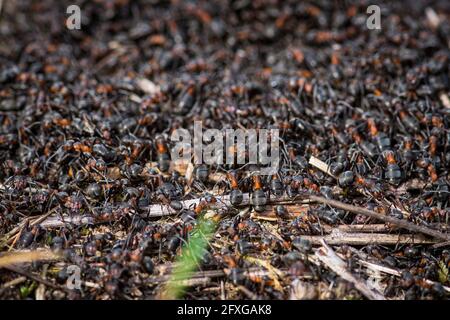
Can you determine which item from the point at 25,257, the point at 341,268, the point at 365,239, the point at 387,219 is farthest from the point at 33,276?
the point at 387,219

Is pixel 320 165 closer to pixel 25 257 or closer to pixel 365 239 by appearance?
pixel 365 239

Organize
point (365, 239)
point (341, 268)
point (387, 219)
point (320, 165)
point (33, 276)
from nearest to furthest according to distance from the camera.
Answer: point (33, 276) → point (341, 268) → point (387, 219) → point (365, 239) → point (320, 165)

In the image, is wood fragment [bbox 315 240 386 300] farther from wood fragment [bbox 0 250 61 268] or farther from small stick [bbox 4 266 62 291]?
wood fragment [bbox 0 250 61 268]

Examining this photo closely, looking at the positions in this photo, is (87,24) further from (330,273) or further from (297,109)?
(330,273)

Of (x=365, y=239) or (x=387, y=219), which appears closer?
(x=387, y=219)

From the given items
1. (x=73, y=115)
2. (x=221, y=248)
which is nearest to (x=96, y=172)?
(x=73, y=115)

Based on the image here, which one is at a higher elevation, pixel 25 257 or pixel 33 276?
pixel 25 257

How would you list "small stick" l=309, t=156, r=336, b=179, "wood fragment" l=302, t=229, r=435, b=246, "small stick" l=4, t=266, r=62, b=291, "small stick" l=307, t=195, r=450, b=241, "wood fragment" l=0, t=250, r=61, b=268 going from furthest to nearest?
1. "small stick" l=309, t=156, r=336, b=179
2. "wood fragment" l=302, t=229, r=435, b=246
3. "small stick" l=307, t=195, r=450, b=241
4. "wood fragment" l=0, t=250, r=61, b=268
5. "small stick" l=4, t=266, r=62, b=291

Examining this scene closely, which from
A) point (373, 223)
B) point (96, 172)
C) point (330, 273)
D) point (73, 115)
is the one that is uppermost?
point (73, 115)

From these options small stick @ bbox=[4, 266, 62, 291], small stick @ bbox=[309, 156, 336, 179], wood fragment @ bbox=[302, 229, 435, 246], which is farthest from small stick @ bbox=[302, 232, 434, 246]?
small stick @ bbox=[4, 266, 62, 291]

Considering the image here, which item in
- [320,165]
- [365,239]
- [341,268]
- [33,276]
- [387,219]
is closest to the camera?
[33,276]

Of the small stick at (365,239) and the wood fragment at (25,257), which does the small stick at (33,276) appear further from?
the small stick at (365,239)
